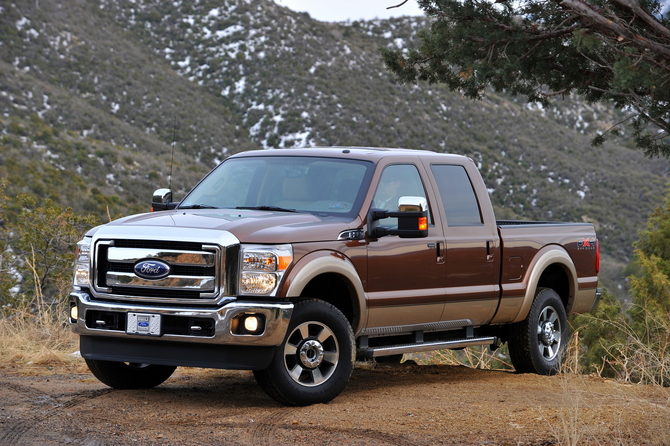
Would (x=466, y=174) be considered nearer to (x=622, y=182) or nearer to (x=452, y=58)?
(x=452, y=58)

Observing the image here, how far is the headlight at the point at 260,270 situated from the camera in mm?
6363

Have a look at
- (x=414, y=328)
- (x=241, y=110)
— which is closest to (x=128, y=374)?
(x=414, y=328)

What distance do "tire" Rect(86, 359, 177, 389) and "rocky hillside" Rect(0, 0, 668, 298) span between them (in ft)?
86.7

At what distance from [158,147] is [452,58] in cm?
3445

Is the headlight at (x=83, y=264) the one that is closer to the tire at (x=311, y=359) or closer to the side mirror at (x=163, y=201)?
the side mirror at (x=163, y=201)

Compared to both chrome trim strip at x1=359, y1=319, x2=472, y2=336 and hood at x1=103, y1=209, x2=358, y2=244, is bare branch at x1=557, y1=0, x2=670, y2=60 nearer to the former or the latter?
hood at x1=103, y1=209, x2=358, y2=244

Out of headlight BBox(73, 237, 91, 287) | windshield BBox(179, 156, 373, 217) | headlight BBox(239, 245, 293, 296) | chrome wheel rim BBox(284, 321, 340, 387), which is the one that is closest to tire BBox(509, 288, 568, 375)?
windshield BBox(179, 156, 373, 217)

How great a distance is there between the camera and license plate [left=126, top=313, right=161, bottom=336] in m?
6.42

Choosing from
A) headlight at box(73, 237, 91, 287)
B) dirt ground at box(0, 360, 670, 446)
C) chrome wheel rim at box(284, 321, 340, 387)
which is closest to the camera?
dirt ground at box(0, 360, 670, 446)

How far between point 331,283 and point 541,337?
3.15 meters

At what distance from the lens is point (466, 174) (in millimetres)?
8648

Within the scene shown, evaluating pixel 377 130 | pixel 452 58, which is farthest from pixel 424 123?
pixel 452 58

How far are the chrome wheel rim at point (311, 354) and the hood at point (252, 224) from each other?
0.66 meters

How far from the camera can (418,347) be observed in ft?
25.5
